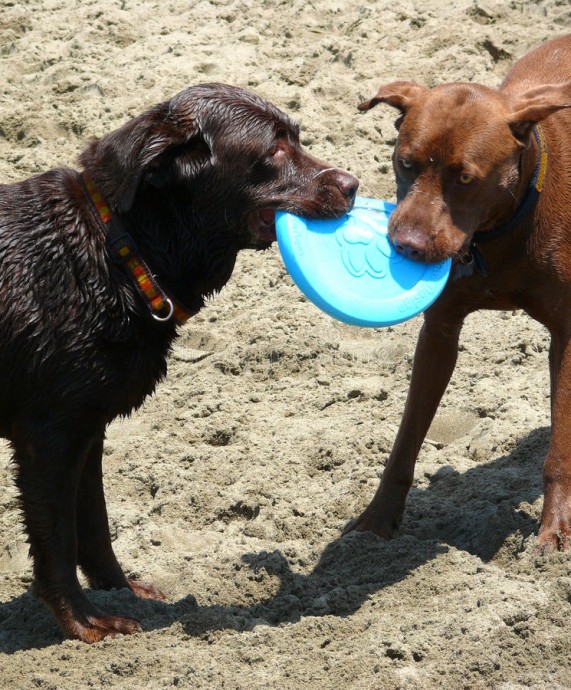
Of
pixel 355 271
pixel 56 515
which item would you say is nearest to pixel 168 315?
pixel 355 271

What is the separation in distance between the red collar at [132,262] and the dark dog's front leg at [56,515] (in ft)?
1.81

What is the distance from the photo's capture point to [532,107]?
4746 mm

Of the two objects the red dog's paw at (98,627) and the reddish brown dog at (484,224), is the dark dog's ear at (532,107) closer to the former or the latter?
the reddish brown dog at (484,224)

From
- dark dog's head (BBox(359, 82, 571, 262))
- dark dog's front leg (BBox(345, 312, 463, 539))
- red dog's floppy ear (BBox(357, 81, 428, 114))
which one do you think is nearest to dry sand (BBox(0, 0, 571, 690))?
dark dog's front leg (BBox(345, 312, 463, 539))

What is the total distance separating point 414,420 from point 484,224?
1.04 meters

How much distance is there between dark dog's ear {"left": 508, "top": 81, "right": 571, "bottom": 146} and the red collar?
1.59m

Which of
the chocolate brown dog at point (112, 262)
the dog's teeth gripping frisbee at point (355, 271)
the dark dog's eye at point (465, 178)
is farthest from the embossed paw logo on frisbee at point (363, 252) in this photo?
the dark dog's eye at point (465, 178)

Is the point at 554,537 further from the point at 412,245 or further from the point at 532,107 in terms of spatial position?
the point at 532,107

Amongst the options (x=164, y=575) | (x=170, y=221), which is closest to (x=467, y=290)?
(x=170, y=221)

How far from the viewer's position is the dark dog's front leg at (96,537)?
193 inches

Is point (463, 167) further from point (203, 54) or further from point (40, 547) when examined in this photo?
point (203, 54)

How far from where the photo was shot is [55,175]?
4.68m

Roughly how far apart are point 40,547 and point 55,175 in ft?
4.82

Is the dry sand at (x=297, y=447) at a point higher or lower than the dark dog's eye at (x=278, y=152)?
lower
